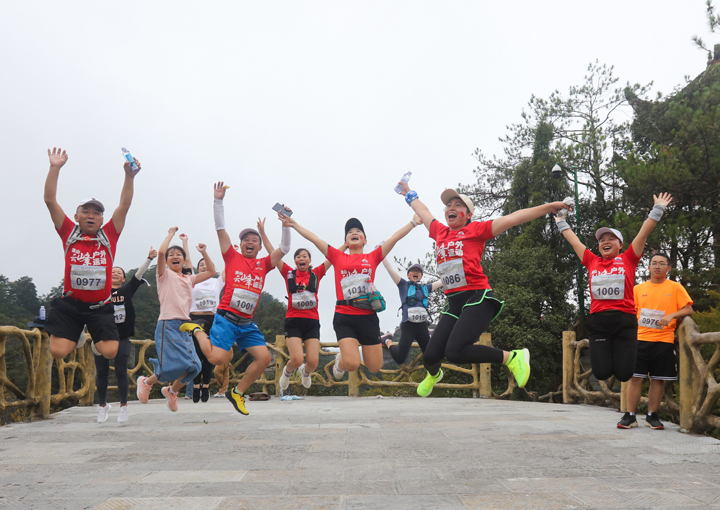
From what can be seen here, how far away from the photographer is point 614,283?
20.5 feet

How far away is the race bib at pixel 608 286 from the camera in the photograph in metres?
6.23

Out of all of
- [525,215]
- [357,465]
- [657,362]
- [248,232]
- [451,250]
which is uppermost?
[248,232]

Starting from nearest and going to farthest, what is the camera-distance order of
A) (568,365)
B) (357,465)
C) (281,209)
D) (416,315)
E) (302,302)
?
1. (357,465)
2. (281,209)
3. (302,302)
4. (416,315)
5. (568,365)

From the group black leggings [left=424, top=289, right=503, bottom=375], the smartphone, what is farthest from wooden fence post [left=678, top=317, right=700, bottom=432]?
the smartphone

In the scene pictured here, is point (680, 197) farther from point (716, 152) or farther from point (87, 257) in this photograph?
point (87, 257)

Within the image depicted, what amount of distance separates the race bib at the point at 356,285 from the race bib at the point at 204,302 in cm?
375

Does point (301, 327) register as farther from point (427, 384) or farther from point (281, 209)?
point (427, 384)

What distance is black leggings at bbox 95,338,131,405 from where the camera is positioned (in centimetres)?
739

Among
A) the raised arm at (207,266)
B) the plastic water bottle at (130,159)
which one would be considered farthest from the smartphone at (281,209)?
the plastic water bottle at (130,159)

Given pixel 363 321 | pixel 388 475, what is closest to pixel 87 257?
pixel 363 321

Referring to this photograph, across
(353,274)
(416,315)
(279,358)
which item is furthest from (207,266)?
(279,358)

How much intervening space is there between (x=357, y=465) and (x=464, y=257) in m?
2.34

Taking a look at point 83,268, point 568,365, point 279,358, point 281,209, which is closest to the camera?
point 83,268

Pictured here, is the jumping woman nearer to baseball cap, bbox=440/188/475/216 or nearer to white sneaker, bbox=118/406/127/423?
baseball cap, bbox=440/188/475/216
